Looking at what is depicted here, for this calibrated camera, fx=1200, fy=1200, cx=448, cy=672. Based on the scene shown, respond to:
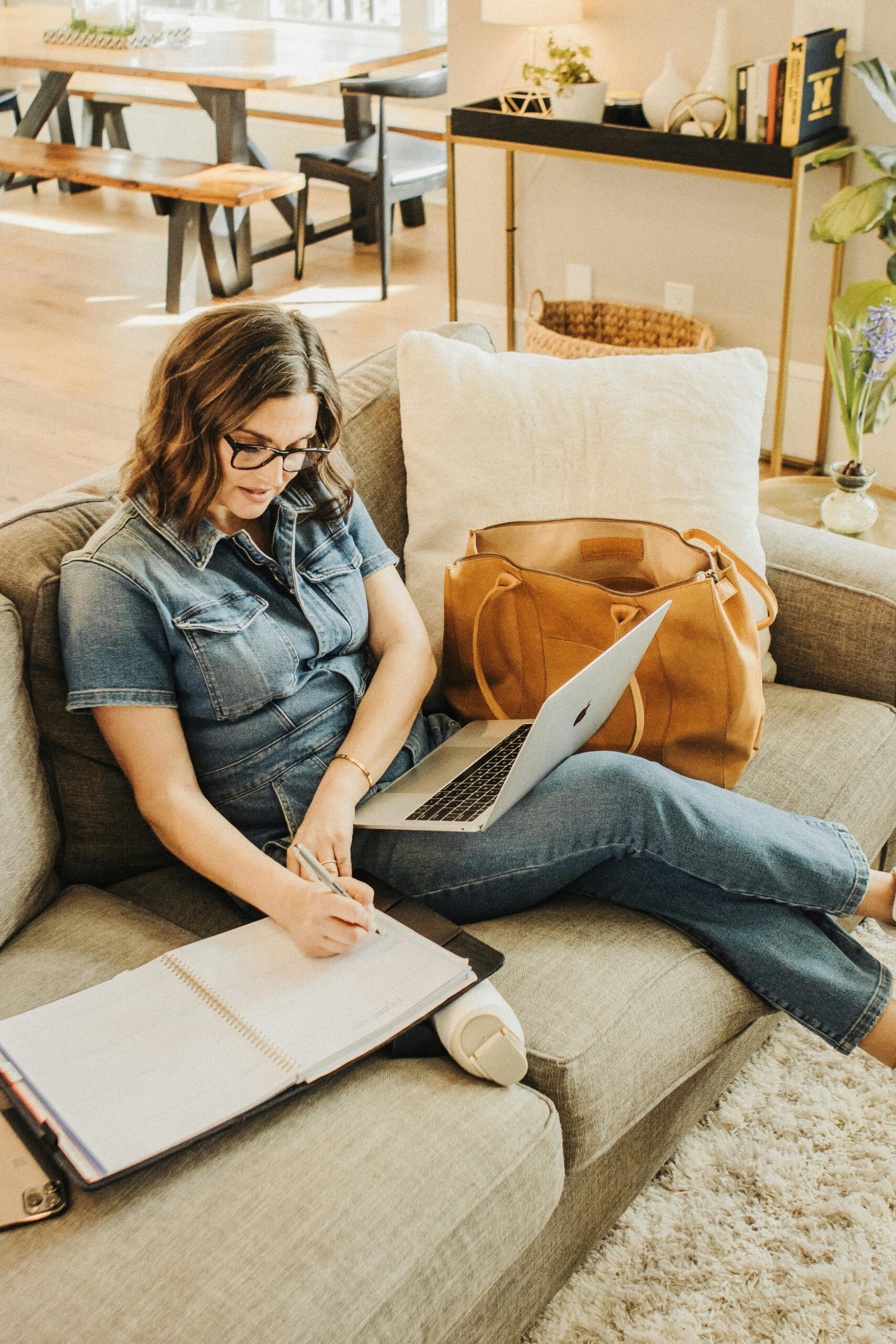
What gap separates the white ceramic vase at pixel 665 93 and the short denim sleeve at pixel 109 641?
97.5 inches

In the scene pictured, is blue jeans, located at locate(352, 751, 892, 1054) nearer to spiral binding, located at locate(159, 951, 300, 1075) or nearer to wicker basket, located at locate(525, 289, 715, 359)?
spiral binding, located at locate(159, 951, 300, 1075)

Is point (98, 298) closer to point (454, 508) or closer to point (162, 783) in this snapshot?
point (454, 508)

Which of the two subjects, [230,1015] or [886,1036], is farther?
[886,1036]

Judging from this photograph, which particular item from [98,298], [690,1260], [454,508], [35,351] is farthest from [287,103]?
[690,1260]

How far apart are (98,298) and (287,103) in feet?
6.70

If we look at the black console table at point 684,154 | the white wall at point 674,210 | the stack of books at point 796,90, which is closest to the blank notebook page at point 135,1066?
the black console table at point 684,154

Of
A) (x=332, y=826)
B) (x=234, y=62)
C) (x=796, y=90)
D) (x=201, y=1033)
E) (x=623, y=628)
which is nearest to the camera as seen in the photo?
(x=201, y=1033)

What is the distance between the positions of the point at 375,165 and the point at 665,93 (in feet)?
6.19

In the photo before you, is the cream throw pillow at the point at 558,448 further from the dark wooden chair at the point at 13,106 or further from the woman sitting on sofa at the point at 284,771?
the dark wooden chair at the point at 13,106

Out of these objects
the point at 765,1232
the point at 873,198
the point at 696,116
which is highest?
the point at 696,116

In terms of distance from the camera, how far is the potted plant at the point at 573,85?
325 centimetres

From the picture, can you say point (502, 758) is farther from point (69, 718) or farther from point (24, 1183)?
point (24, 1183)

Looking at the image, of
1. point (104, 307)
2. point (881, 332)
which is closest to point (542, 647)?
point (881, 332)

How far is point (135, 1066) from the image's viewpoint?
3.45 feet
